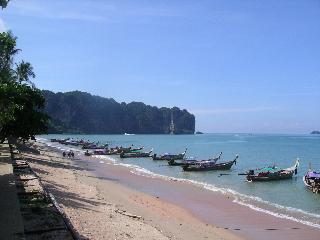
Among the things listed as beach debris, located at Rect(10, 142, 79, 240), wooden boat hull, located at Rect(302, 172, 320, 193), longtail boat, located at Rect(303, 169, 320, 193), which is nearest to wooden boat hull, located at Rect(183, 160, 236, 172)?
longtail boat, located at Rect(303, 169, 320, 193)

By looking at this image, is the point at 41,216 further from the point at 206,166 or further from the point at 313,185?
the point at 206,166

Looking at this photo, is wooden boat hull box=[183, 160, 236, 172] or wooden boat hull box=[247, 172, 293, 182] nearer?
wooden boat hull box=[247, 172, 293, 182]

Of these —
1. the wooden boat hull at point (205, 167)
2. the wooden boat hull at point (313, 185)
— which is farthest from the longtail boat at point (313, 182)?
the wooden boat hull at point (205, 167)

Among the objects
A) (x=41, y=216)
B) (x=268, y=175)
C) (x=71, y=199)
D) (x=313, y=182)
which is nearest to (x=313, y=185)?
(x=313, y=182)

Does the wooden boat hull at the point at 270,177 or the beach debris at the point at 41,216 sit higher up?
the beach debris at the point at 41,216

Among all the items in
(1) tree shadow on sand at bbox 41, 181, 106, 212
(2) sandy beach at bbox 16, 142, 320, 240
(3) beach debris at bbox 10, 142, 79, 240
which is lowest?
(2) sandy beach at bbox 16, 142, 320, 240

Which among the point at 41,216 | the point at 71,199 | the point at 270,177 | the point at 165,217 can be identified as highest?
the point at 41,216

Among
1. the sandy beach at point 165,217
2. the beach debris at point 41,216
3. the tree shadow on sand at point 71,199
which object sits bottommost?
the sandy beach at point 165,217

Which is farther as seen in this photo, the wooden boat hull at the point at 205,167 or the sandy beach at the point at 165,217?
the wooden boat hull at the point at 205,167

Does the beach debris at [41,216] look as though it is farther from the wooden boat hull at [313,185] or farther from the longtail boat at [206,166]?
the longtail boat at [206,166]

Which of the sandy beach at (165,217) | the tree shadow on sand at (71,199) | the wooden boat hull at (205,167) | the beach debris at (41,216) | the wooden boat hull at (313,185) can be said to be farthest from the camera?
the wooden boat hull at (205,167)

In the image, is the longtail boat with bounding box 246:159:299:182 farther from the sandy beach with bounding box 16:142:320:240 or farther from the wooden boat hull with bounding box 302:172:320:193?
the sandy beach with bounding box 16:142:320:240

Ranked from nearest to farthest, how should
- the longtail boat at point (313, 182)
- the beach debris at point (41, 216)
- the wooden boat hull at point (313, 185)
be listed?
the beach debris at point (41, 216) < the wooden boat hull at point (313, 185) < the longtail boat at point (313, 182)

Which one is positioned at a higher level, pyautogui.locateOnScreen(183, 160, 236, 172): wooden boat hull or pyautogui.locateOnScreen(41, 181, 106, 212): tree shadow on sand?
pyautogui.locateOnScreen(41, 181, 106, 212): tree shadow on sand
